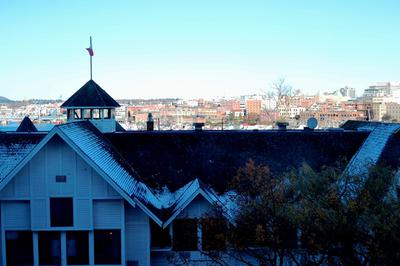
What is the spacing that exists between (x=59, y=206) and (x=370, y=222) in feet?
38.8

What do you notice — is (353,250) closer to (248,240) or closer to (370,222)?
(370,222)

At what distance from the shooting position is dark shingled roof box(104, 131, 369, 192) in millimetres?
21641

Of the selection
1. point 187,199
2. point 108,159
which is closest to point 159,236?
point 187,199

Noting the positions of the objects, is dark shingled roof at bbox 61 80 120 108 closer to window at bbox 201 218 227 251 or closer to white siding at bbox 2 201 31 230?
white siding at bbox 2 201 31 230

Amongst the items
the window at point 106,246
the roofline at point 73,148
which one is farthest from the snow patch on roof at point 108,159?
the window at point 106,246

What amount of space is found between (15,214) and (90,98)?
893 cm

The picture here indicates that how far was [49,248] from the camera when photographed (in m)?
19.1

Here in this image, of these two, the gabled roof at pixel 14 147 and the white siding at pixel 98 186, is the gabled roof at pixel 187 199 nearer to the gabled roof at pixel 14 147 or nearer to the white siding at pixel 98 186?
the white siding at pixel 98 186

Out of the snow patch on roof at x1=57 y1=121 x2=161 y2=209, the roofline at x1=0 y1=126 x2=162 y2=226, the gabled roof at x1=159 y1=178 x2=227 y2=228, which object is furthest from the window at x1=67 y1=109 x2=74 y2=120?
the gabled roof at x1=159 y1=178 x2=227 y2=228

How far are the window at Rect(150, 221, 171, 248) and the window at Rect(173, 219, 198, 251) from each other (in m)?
0.42

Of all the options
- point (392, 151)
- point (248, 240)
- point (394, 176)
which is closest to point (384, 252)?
point (394, 176)

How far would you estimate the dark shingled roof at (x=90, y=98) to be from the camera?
26.1m

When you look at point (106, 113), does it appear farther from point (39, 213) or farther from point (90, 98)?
point (39, 213)

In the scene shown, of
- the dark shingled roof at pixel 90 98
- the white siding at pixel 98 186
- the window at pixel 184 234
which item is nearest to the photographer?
the white siding at pixel 98 186
